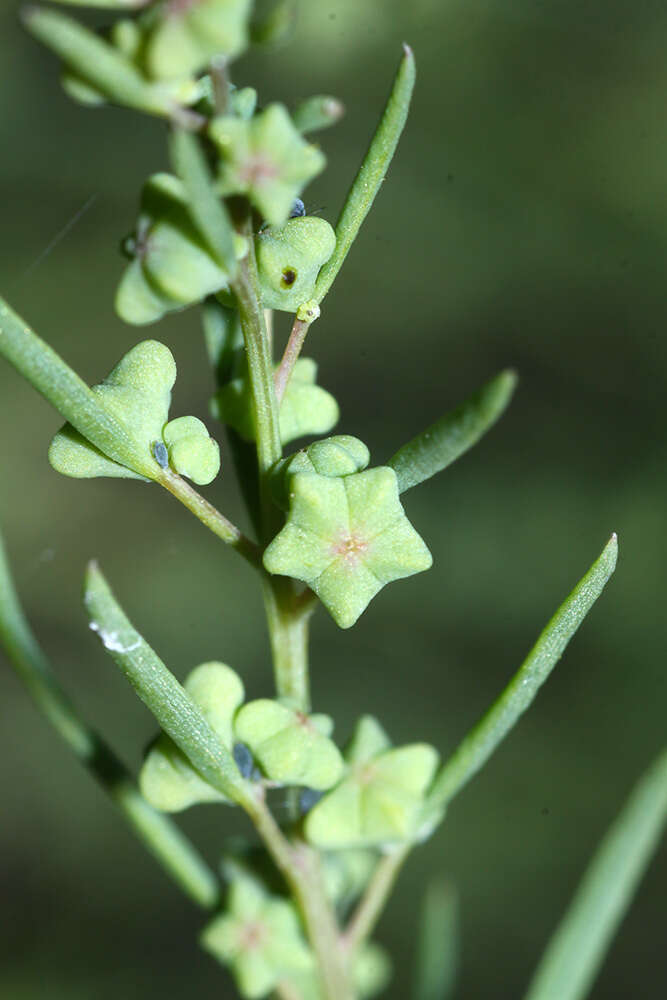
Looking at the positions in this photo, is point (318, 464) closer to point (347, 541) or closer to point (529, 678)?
point (347, 541)

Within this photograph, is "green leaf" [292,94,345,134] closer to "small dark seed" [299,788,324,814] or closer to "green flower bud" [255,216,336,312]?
"green flower bud" [255,216,336,312]

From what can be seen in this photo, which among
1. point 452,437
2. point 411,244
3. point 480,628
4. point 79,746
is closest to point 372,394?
point 411,244

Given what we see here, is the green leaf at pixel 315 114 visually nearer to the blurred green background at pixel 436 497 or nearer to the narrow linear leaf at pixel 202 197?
the narrow linear leaf at pixel 202 197

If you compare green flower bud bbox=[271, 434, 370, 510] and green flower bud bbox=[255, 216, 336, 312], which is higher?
green flower bud bbox=[255, 216, 336, 312]

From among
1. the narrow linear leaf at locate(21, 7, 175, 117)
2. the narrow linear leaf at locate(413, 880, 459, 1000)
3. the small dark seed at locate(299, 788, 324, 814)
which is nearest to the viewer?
the narrow linear leaf at locate(21, 7, 175, 117)

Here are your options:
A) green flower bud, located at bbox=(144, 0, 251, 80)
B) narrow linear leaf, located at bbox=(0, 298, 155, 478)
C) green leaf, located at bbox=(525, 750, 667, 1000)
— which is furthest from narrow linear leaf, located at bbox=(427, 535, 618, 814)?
green flower bud, located at bbox=(144, 0, 251, 80)

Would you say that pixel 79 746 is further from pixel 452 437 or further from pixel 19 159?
pixel 19 159

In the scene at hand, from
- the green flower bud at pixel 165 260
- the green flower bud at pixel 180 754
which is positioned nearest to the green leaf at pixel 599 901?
the green flower bud at pixel 180 754
